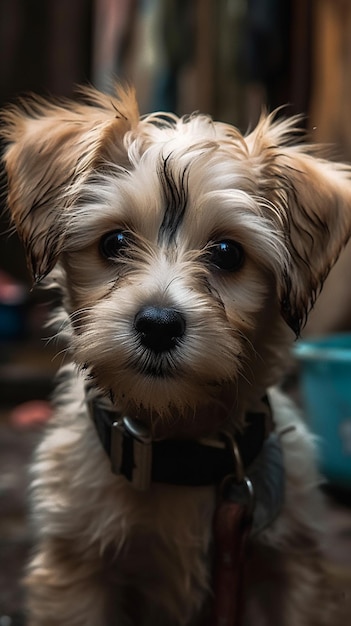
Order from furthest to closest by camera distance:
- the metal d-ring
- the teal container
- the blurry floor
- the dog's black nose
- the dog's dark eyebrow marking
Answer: the teal container
the blurry floor
the metal d-ring
the dog's dark eyebrow marking
the dog's black nose

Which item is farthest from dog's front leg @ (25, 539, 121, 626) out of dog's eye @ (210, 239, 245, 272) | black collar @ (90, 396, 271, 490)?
dog's eye @ (210, 239, 245, 272)

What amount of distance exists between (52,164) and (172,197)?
29 cm

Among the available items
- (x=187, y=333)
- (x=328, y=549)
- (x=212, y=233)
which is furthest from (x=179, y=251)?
(x=328, y=549)

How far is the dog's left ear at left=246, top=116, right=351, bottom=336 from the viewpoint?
185 centimetres

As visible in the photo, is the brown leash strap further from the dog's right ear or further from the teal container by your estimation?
the teal container

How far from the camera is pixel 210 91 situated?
5.12 metres

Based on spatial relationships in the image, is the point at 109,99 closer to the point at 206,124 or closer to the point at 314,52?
the point at 206,124

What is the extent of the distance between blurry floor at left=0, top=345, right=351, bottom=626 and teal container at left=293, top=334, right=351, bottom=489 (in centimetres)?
15

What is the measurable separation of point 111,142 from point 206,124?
22 cm

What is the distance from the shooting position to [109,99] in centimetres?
206

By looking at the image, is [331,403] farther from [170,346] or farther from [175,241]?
[170,346]

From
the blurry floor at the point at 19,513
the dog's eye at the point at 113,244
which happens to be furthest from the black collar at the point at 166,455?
the blurry floor at the point at 19,513

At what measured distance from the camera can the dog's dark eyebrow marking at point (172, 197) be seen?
178 centimetres

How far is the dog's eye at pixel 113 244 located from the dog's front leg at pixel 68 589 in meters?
0.61
